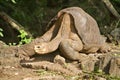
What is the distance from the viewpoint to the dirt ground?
275 inches

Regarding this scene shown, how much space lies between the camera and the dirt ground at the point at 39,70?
22.9 ft

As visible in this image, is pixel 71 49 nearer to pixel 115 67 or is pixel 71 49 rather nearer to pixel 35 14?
pixel 115 67

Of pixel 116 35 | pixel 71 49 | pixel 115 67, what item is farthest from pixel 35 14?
pixel 115 67

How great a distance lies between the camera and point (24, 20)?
13344mm

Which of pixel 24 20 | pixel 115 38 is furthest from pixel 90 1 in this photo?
pixel 115 38

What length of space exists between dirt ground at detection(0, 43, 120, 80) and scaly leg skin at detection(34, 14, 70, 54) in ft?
0.78

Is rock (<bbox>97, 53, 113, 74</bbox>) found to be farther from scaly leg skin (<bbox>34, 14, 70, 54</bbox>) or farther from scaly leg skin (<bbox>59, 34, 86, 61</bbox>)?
scaly leg skin (<bbox>34, 14, 70, 54</bbox>)

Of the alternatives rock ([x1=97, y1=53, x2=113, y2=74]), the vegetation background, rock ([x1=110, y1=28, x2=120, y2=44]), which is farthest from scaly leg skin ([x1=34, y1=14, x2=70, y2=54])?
the vegetation background

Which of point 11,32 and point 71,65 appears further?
point 11,32

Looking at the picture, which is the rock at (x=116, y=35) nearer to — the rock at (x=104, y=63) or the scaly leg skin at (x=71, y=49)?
the scaly leg skin at (x=71, y=49)

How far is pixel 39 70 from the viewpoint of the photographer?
7.33m

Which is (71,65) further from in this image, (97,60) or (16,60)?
(16,60)

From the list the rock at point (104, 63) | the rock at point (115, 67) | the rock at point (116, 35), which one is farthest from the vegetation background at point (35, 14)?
the rock at point (115, 67)

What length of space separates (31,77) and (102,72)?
1.28 m
